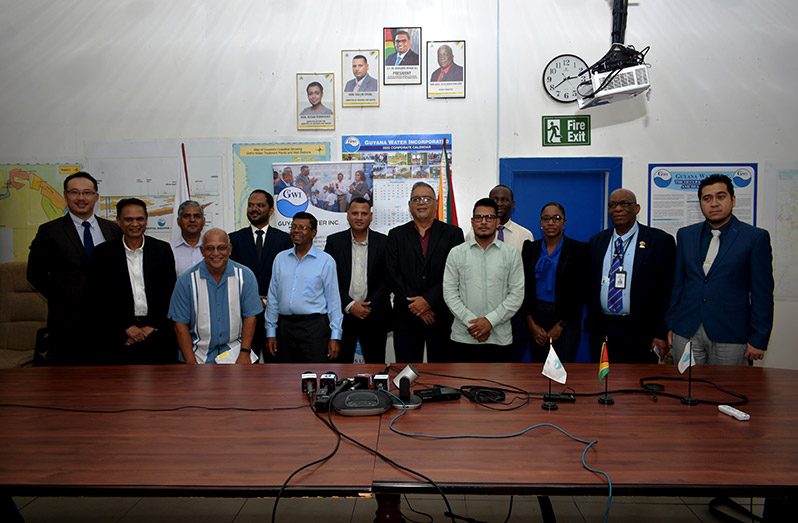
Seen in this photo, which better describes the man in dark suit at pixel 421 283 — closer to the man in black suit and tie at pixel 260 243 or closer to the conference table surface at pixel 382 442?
the man in black suit and tie at pixel 260 243

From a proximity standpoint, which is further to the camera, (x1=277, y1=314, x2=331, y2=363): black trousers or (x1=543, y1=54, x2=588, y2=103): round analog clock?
(x1=543, y1=54, x2=588, y2=103): round analog clock

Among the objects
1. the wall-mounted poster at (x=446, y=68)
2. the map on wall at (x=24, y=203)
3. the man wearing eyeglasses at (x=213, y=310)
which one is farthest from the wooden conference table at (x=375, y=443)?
the map on wall at (x=24, y=203)

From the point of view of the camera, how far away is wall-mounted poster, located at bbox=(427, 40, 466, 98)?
15.1ft

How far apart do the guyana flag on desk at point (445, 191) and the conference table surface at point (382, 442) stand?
2510 mm

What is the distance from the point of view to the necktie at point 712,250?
10.2 ft

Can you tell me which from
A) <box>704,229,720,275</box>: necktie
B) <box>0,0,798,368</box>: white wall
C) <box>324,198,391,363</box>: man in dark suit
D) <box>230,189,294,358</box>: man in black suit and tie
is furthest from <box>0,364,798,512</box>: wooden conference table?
<box>0,0,798,368</box>: white wall

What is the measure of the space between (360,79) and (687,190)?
287 centimetres

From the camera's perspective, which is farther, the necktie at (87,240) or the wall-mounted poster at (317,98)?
the wall-mounted poster at (317,98)

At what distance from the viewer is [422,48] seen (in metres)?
4.62

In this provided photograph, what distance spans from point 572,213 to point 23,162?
15.7 ft

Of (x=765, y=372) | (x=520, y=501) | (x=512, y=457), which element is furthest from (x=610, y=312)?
(x=512, y=457)

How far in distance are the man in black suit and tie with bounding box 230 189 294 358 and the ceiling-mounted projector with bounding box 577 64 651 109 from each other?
253cm

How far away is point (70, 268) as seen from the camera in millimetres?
3488

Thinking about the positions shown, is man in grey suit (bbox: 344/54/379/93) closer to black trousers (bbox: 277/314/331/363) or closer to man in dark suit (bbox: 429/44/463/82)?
man in dark suit (bbox: 429/44/463/82)
